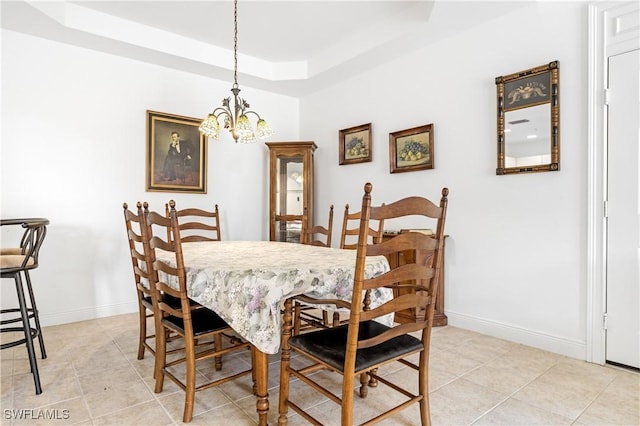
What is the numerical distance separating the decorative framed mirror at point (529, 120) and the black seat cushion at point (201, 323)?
240cm

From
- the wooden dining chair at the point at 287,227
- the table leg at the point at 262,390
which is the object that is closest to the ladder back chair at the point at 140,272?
the table leg at the point at 262,390

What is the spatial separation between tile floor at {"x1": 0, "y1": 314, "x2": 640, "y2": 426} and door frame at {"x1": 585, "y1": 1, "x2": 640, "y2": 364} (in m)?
0.29

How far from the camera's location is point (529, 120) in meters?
2.77

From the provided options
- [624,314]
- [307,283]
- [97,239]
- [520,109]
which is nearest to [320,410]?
[307,283]

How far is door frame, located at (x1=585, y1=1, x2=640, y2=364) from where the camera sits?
2396mm

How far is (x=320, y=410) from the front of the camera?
1.85 m

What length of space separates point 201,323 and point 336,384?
0.87 m

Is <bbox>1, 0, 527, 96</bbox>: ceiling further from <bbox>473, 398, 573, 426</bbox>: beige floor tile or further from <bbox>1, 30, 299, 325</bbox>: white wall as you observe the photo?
<bbox>473, 398, 573, 426</bbox>: beige floor tile

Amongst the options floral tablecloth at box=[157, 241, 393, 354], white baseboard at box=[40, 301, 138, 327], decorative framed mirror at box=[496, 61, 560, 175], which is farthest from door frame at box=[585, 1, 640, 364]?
white baseboard at box=[40, 301, 138, 327]

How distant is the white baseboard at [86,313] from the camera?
3.24m

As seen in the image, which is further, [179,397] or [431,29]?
[431,29]

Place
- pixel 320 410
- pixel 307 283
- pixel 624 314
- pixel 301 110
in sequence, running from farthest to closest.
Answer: pixel 301 110, pixel 624 314, pixel 320 410, pixel 307 283

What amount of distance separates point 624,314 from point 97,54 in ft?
15.7

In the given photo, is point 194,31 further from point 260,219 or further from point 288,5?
point 260,219
